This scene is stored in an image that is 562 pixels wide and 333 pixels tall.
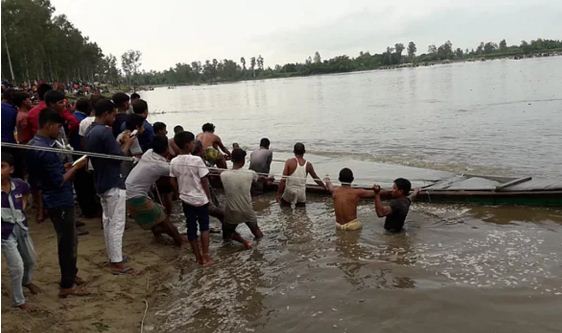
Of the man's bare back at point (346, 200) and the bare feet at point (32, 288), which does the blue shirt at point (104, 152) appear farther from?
the man's bare back at point (346, 200)

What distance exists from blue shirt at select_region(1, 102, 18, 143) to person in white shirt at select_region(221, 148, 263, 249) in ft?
10.5

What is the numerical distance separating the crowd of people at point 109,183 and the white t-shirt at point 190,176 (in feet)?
0.04

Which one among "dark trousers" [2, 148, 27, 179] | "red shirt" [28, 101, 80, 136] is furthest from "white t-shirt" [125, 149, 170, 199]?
"dark trousers" [2, 148, 27, 179]

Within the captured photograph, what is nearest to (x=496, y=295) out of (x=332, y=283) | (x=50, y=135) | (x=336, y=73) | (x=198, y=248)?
(x=332, y=283)

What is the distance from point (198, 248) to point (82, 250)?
62.6 inches

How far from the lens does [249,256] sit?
22.3ft

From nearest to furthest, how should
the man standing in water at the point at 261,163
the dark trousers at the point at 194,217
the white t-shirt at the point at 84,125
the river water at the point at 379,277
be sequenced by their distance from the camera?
the river water at the point at 379,277, the dark trousers at the point at 194,217, the white t-shirt at the point at 84,125, the man standing in water at the point at 261,163

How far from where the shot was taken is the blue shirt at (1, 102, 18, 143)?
22.9ft

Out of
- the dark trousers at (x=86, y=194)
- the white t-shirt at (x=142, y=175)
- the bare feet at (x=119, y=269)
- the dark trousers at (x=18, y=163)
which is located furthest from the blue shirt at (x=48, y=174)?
the dark trousers at (x=86, y=194)

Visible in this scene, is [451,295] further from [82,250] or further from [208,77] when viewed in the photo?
[208,77]

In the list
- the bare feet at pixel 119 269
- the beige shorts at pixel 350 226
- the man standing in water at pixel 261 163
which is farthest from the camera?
the man standing in water at pixel 261 163

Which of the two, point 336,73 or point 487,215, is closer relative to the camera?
point 487,215

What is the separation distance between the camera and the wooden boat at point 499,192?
8180mm

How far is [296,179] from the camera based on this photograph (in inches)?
369
